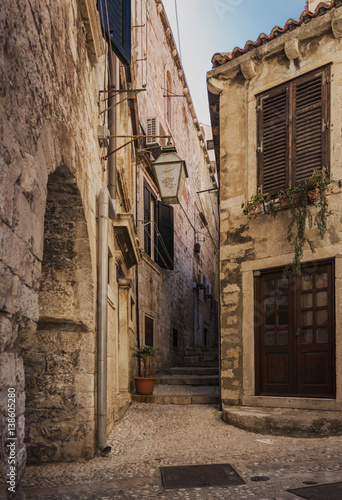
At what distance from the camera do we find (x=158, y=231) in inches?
523

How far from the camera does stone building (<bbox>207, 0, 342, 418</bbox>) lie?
267 inches

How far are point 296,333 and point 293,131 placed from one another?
9.85 feet

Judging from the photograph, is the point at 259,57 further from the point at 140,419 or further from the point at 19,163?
the point at 19,163

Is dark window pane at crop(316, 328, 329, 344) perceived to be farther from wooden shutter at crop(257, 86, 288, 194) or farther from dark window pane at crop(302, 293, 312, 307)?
wooden shutter at crop(257, 86, 288, 194)

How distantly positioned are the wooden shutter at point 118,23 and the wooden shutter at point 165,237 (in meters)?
6.61

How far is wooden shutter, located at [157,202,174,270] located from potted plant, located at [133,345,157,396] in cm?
314

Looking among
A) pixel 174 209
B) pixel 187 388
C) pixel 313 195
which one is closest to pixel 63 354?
pixel 313 195

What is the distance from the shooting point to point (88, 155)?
4.94m

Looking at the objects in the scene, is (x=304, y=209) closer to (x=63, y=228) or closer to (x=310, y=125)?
(x=310, y=125)

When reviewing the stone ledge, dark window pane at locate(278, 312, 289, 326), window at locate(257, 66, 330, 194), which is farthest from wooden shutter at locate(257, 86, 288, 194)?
the stone ledge

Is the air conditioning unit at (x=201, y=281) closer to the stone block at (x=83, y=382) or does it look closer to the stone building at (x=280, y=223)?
the stone building at (x=280, y=223)

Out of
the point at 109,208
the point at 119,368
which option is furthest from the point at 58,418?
the point at 119,368

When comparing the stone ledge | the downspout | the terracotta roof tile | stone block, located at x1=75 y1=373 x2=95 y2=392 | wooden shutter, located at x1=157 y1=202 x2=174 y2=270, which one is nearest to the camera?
stone block, located at x1=75 y1=373 x2=95 y2=392

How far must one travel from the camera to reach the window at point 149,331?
11812 millimetres
